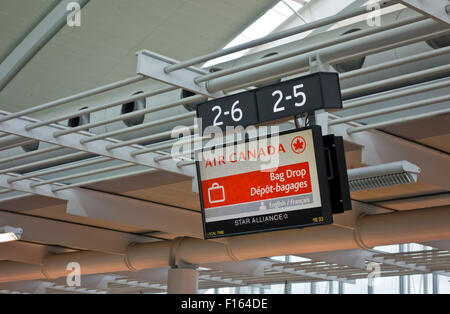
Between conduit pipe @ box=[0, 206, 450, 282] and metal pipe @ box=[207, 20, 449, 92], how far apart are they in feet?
18.2

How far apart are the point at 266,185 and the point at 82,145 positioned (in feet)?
12.4

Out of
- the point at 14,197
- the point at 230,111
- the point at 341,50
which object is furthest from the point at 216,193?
the point at 14,197

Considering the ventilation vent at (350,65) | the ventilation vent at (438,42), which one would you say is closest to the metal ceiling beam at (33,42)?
the ventilation vent at (350,65)

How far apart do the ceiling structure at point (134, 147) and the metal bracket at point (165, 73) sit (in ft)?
3.79

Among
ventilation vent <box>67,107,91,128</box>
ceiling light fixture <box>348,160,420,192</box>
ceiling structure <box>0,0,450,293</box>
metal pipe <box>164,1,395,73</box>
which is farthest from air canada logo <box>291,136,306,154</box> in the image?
ventilation vent <box>67,107,91,128</box>

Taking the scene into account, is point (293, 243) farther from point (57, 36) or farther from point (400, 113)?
point (57, 36)

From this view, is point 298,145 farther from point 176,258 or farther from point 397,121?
point 176,258

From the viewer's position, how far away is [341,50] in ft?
23.0

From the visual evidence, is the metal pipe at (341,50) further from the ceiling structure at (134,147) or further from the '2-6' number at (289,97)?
the ceiling structure at (134,147)

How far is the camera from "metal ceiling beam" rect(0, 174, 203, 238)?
40.0ft

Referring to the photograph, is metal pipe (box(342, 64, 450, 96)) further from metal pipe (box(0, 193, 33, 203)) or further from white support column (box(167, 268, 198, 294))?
white support column (box(167, 268, 198, 294))

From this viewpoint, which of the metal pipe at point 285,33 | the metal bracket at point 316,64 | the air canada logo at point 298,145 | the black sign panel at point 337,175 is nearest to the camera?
the metal pipe at point 285,33

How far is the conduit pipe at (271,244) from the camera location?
12133mm

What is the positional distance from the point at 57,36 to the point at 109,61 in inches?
46.6
